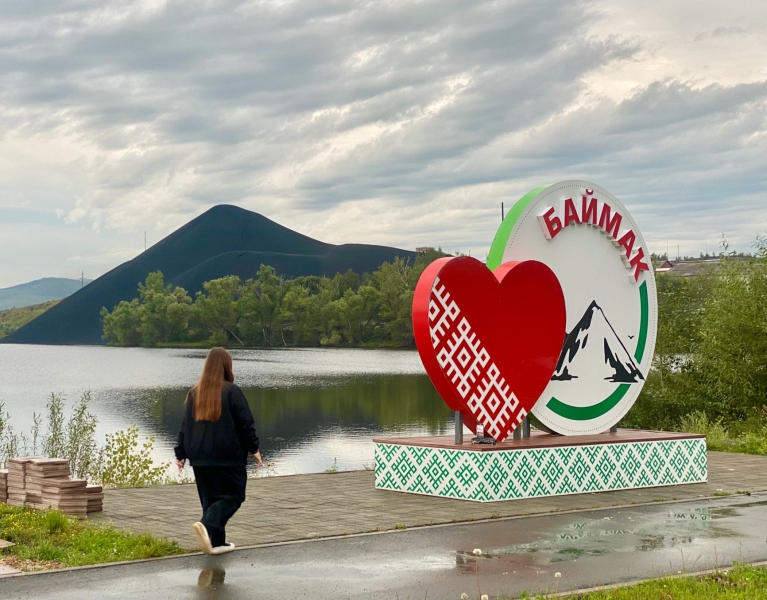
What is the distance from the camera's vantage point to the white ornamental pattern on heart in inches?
487

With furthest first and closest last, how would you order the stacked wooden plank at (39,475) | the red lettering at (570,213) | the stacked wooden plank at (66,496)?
the red lettering at (570,213) → the stacked wooden plank at (39,475) → the stacked wooden plank at (66,496)

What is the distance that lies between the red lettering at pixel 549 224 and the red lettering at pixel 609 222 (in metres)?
0.95

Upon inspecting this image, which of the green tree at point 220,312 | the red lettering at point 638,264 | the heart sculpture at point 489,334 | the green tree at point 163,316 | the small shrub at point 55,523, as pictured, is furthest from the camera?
the green tree at point 163,316

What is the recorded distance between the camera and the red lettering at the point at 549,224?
45.4 ft

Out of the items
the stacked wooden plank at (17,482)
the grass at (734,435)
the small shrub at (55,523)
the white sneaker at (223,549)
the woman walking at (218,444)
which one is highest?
the woman walking at (218,444)

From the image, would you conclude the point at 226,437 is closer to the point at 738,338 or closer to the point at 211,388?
the point at 211,388

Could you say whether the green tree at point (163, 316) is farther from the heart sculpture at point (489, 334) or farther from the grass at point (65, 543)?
the grass at point (65, 543)

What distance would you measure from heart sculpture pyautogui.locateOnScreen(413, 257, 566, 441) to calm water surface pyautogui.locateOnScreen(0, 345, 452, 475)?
1074 centimetres

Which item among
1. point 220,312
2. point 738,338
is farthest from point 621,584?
point 220,312

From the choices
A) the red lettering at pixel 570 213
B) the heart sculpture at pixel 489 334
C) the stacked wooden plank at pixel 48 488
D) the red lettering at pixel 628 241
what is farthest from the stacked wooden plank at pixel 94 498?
the red lettering at pixel 628 241

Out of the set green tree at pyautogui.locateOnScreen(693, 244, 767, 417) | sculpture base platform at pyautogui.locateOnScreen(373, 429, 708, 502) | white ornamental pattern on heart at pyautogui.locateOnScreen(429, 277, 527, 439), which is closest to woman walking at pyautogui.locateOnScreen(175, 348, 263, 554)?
white ornamental pattern on heart at pyautogui.locateOnScreen(429, 277, 527, 439)

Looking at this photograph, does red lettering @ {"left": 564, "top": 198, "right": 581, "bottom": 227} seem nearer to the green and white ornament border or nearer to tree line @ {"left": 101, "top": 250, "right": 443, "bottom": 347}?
the green and white ornament border

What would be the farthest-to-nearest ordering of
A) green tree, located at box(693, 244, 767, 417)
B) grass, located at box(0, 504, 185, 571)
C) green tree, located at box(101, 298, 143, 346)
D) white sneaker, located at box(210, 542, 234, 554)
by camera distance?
green tree, located at box(101, 298, 143, 346) < green tree, located at box(693, 244, 767, 417) < white sneaker, located at box(210, 542, 234, 554) < grass, located at box(0, 504, 185, 571)

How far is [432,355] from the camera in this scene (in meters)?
12.2
